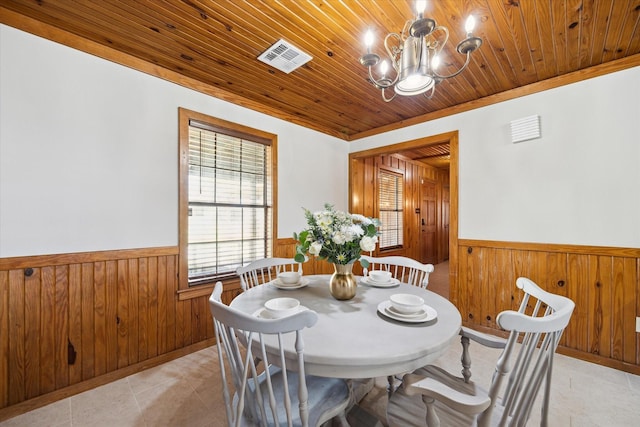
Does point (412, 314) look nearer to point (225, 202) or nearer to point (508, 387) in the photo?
point (508, 387)

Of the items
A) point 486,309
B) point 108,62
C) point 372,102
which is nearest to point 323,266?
point 486,309

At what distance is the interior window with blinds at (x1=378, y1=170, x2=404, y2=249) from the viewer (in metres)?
4.95

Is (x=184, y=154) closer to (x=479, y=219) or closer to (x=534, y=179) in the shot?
(x=479, y=219)

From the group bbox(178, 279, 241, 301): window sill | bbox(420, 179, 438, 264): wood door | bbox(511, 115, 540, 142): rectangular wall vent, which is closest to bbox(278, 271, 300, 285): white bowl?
bbox(178, 279, 241, 301): window sill

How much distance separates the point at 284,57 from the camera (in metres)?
2.17

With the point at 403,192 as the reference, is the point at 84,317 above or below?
below

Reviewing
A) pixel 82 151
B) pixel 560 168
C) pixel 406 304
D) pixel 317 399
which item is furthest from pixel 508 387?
pixel 82 151

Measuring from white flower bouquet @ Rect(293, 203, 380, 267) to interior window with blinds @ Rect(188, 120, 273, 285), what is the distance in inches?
59.5

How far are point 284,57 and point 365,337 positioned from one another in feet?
7.19

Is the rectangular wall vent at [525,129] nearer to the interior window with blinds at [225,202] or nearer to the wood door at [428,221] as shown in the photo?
the interior window with blinds at [225,202]

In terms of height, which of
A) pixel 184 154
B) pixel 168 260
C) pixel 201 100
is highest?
pixel 201 100

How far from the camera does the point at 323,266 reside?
3809 mm

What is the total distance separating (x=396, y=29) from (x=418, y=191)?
15.3ft

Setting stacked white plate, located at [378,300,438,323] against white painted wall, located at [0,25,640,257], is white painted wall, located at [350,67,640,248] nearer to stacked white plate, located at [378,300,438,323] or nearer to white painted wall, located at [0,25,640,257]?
white painted wall, located at [0,25,640,257]
